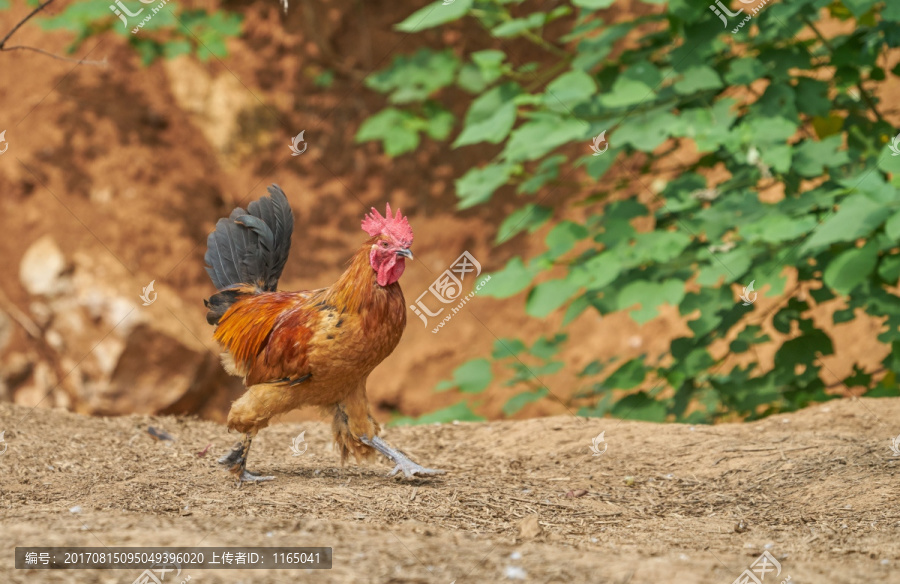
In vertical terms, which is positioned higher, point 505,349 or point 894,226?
point 894,226

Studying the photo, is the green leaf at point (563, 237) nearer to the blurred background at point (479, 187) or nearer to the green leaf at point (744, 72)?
the blurred background at point (479, 187)

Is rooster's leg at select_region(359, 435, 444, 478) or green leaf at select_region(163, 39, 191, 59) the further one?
green leaf at select_region(163, 39, 191, 59)

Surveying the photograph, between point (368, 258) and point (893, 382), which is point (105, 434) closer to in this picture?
point (368, 258)

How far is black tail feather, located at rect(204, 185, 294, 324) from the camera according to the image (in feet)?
15.8

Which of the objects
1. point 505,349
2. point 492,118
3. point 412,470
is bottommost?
point 505,349

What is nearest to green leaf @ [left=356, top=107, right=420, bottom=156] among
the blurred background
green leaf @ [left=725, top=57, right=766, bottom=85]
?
the blurred background

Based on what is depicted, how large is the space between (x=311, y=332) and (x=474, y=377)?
6.35 feet

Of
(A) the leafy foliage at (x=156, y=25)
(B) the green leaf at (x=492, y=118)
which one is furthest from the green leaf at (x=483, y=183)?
(A) the leafy foliage at (x=156, y=25)

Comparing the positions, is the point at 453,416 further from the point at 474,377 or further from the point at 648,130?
the point at 648,130

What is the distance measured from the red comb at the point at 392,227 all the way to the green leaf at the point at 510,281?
132 centimetres

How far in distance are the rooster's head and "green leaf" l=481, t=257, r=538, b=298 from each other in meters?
1.30

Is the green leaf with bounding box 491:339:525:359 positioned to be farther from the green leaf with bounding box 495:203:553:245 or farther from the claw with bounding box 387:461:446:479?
the claw with bounding box 387:461:446:479

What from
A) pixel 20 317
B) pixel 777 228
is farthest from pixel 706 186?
pixel 20 317

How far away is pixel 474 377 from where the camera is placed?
585cm
